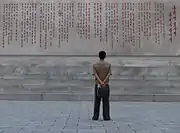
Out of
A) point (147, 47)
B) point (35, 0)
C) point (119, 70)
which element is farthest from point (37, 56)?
point (147, 47)

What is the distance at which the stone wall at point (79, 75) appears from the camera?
11.8m

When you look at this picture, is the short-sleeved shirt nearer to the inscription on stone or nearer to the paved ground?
the paved ground

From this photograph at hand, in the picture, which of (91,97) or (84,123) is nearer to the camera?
(84,123)

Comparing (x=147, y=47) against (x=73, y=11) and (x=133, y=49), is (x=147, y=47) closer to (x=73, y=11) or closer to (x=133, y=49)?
(x=133, y=49)

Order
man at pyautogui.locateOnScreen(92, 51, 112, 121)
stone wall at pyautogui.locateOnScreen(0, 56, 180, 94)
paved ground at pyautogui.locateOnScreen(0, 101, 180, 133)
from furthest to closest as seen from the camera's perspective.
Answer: stone wall at pyautogui.locateOnScreen(0, 56, 180, 94), man at pyautogui.locateOnScreen(92, 51, 112, 121), paved ground at pyautogui.locateOnScreen(0, 101, 180, 133)

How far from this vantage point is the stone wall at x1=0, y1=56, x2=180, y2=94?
11.8 m

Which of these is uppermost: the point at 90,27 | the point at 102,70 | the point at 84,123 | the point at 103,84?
the point at 90,27

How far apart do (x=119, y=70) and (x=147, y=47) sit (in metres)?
1.24

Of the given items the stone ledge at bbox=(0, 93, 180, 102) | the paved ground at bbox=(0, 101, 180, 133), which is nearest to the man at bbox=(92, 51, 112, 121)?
the paved ground at bbox=(0, 101, 180, 133)

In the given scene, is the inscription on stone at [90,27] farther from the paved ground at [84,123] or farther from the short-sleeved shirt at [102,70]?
the short-sleeved shirt at [102,70]

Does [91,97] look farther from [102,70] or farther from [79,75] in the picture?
[102,70]

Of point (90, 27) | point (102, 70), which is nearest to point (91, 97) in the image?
point (90, 27)

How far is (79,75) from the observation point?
12.1 metres

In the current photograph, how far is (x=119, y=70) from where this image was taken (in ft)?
39.9
